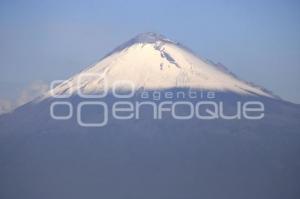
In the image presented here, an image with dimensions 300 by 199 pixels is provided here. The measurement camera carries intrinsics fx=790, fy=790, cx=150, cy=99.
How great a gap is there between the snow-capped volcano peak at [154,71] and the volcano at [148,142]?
0.03m

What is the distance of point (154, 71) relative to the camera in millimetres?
11992

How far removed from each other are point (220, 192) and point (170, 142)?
995mm

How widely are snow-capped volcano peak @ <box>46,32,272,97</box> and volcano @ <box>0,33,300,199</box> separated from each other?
32 millimetres

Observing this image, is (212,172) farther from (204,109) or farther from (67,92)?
(67,92)

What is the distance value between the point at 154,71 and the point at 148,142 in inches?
57.9

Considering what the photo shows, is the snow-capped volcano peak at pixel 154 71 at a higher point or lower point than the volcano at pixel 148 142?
higher

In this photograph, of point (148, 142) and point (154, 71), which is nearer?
point (148, 142)

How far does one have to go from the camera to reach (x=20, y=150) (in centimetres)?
1020

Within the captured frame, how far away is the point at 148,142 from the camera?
10.9 m

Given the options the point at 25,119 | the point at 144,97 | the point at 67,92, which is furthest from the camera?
the point at 25,119

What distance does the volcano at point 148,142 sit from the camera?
9930mm

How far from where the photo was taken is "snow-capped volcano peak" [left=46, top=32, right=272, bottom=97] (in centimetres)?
995

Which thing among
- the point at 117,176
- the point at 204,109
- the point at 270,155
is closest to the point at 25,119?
the point at 117,176

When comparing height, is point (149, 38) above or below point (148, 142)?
above
